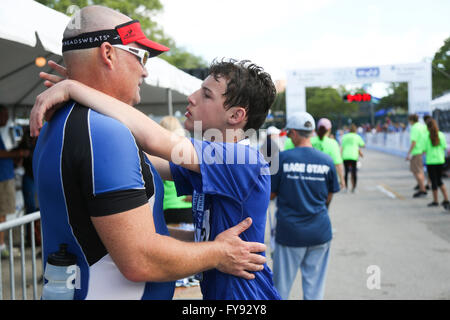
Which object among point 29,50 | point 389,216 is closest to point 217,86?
point 29,50

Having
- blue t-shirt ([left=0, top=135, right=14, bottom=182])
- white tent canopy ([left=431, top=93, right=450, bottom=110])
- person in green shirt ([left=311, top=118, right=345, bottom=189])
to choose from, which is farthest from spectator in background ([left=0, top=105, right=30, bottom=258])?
white tent canopy ([left=431, top=93, right=450, bottom=110])

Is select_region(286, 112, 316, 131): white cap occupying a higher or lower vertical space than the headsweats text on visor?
lower

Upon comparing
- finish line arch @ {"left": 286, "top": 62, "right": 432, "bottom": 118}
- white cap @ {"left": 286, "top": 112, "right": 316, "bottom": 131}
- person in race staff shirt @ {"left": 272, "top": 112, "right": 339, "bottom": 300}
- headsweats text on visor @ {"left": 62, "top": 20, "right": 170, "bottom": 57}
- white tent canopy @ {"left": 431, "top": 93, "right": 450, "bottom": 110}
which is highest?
finish line arch @ {"left": 286, "top": 62, "right": 432, "bottom": 118}

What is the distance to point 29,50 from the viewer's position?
14.8 feet

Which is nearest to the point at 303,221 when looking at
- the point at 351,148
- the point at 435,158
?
the point at 435,158

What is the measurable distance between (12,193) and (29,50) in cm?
256

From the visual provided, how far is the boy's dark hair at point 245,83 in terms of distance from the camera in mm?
1752

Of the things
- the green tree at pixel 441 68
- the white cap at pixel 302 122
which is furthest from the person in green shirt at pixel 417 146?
the white cap at pixel 302 122

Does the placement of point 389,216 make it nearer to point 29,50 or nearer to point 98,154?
point 29,50

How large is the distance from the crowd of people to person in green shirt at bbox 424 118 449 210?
9.17 metres

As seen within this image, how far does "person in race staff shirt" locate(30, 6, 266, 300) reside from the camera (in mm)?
1278

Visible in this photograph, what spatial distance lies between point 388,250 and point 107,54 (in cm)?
615

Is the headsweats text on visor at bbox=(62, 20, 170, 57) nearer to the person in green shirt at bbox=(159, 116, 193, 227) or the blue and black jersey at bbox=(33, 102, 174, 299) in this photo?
the blue and black jersey at bbox=(33, 102, 174, 299)

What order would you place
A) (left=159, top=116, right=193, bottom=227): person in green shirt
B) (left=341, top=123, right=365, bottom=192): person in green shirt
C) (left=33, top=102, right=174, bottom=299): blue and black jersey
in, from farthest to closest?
(left=341, top=123, right=365, bottom=192): person in green shirt → (left=159, top=116, right=193, bottom=227): person in green shirt → (left=33, top=102, right=174, bottom=299): blue and black jersey
